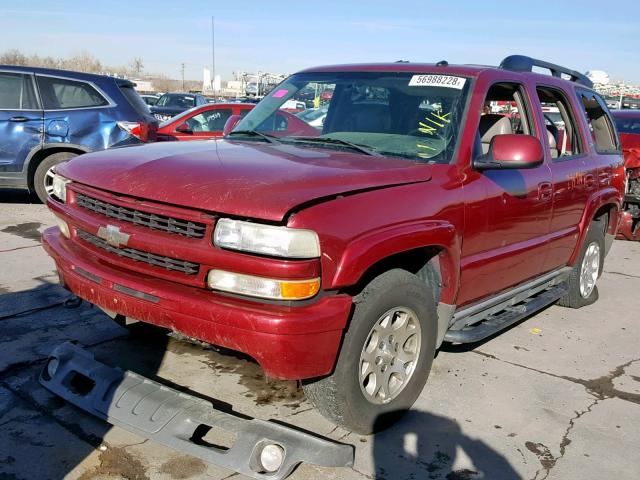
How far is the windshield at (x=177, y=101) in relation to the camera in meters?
22.9

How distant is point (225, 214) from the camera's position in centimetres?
288

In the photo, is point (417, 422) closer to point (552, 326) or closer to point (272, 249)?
point (272, 249)

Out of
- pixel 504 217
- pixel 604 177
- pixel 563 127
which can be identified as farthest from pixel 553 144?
pixel 504 217

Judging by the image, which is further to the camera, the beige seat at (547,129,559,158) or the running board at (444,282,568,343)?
the beige seat at (547,129,559,158)

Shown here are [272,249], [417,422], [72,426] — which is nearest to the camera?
[272,249]

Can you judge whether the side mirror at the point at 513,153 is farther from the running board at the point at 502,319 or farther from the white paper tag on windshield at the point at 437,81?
the running board at the point at 502,319

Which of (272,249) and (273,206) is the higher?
(273,206)

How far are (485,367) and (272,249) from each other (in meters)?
2.30

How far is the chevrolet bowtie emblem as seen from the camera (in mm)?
3171

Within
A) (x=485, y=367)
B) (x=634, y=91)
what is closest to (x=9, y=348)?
(x=485, y=367)

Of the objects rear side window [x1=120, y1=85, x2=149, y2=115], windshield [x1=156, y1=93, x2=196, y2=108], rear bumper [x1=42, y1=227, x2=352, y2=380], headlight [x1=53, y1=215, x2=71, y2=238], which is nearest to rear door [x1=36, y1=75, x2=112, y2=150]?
rear side window [x1=120, y1=85, x2=149, y2=115]

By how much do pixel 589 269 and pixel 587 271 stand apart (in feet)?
0.20

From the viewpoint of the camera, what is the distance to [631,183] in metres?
8.86

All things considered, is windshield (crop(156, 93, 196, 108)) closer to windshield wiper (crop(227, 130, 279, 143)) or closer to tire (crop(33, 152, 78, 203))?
tire (crop(33, 152, 78, 203))
